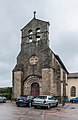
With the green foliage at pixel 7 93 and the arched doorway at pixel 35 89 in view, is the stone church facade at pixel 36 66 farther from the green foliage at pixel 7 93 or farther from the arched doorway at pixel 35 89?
the green foliage at pixel 7 93

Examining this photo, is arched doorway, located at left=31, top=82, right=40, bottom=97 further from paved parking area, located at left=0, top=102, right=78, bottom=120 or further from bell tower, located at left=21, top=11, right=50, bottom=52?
paved parking area, located at left=0, top=102, right=78, bottom=120

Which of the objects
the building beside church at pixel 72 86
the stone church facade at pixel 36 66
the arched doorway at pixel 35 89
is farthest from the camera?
the building beside church at pixel 72 86

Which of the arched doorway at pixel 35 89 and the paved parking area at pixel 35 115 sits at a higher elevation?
the arched doorway at pixel 35 89

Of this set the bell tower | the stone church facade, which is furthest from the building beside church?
the bell tower

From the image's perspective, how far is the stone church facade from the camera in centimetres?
3688

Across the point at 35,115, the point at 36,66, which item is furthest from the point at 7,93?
the point at 35,115

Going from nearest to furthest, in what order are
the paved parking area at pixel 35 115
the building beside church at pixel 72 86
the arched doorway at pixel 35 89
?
the paved parking area at pixel 35 115 → the arched doorway at pixel 35 89 → the building beside church at pixel 72 86

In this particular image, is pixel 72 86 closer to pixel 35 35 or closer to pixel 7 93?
pixel 7 93

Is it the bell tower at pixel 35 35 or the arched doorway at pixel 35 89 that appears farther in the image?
the bell tower at pixel 35 35

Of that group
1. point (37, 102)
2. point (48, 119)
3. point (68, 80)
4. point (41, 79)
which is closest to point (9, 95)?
point (41, 79)

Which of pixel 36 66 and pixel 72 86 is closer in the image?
pixel 36 66

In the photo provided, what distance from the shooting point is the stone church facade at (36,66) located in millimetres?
36875

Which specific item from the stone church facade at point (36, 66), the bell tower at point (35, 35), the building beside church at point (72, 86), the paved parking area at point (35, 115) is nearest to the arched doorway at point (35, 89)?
the stone church facade at point (36, 66)

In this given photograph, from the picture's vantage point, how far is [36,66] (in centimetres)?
3875
